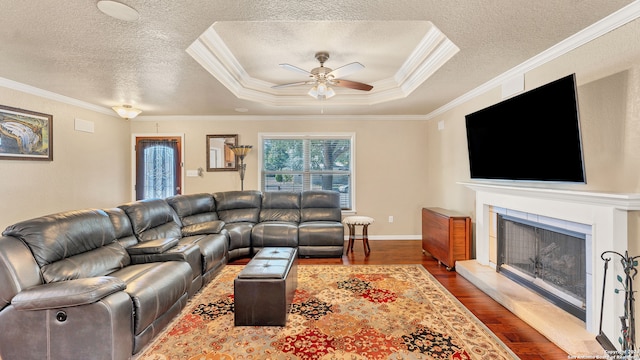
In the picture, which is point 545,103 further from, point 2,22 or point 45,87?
point 45,87

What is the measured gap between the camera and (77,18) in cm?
205

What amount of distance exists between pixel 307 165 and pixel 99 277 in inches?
161

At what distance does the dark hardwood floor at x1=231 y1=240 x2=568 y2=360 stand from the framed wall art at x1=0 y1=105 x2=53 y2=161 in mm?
3052

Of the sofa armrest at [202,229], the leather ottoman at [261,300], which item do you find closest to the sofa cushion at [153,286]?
the leather ottoman at [261,300]

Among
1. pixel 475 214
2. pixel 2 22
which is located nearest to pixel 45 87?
pixel 2 22

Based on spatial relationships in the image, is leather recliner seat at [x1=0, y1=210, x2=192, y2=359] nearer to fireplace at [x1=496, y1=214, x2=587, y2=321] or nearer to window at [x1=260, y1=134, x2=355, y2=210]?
fireplace at [x1=496, y1=214, x2=587, y2=321]

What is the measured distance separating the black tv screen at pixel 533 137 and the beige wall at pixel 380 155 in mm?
2134

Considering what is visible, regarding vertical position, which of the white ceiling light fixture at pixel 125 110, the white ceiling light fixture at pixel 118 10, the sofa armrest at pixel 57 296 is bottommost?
the sofa armrest at pixel 57 296

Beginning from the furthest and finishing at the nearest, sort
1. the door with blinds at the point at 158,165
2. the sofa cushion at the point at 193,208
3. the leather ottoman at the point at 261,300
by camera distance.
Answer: the door with blinds at the point at 158,165 → the sofa cushion at the point at 193,208 → the leather ottoman at the point at 261,300

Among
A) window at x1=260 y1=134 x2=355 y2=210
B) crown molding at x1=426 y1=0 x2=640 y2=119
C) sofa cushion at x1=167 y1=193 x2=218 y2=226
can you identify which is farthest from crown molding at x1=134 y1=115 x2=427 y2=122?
crown molding at x1=426 y1=0 x2=640 y2=119

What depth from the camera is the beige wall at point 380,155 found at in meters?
5.54

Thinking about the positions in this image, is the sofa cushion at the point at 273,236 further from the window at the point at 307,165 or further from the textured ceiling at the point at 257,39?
the textured ceiling at the point at 257,39

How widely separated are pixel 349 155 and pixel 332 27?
316cm

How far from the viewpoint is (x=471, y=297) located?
9.68 feet
